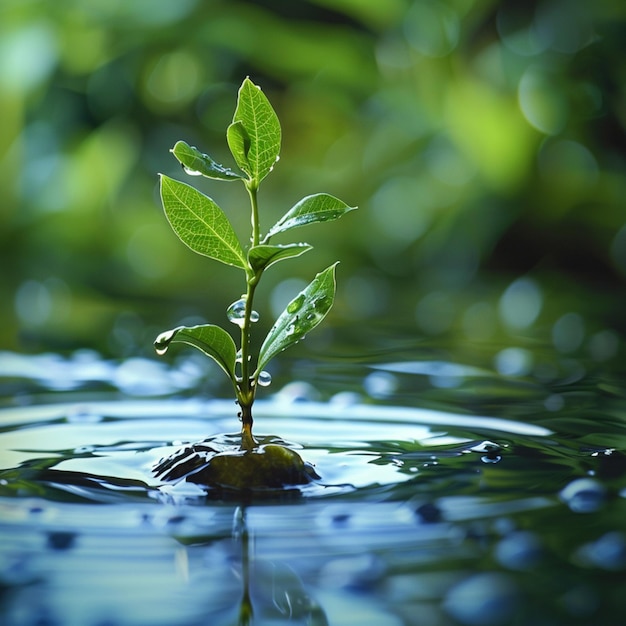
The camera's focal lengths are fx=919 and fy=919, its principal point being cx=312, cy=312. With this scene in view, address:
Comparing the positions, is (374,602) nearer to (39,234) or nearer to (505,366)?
(505,366)

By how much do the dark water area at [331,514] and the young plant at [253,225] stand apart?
0.35ft

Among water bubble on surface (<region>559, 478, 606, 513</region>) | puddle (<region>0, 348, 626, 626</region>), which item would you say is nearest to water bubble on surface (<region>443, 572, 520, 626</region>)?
puddle (<region>0, 348, 626, 626</region>)

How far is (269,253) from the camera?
0.68 meters

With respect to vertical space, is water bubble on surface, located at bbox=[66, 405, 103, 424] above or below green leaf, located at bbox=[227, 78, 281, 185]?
below

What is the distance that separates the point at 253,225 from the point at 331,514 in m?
0.23

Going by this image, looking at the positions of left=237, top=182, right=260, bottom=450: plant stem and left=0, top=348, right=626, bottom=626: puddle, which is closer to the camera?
left=0, top=348, right=626, bottom=626: puddle

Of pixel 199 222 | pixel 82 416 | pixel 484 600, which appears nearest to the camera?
pixel 484 600

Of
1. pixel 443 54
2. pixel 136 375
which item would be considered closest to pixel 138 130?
pixel 443 54

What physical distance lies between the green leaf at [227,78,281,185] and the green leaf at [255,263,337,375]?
98 millimetres

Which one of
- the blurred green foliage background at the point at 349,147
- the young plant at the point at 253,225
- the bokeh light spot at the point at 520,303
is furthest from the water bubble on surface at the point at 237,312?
the blurred green foliage background at the point at 349,147

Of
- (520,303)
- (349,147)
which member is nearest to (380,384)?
(520,303)

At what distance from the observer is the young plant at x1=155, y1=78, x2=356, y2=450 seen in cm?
68

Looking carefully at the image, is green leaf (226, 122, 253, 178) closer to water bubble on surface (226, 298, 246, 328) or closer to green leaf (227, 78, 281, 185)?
green leaf (227, 78, 281, 185)

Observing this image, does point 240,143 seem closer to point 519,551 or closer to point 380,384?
point 519,551
